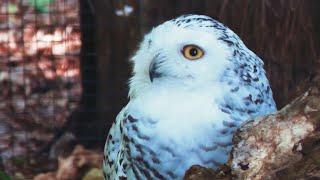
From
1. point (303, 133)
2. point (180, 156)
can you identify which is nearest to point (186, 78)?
point (180, 156)

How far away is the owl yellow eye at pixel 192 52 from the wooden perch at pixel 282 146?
43 centimetres

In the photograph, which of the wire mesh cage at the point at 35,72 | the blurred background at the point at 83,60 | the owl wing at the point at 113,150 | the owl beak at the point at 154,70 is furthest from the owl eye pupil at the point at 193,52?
the wire mesh cage at the point at 35,72

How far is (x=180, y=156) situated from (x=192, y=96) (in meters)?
0.22

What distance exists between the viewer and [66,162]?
4.86m

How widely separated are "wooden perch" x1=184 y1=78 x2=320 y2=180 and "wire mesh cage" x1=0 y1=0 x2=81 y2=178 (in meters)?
3.07

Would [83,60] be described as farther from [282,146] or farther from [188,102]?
[282,146]

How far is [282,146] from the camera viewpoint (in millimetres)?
1917

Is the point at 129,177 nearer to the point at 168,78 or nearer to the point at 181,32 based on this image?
the point at 168,78

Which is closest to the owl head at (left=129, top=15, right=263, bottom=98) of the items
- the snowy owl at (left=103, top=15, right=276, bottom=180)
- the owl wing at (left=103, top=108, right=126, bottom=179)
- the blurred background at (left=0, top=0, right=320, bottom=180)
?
the snowy owl at (left=103, top=15, right=276, bottom=180)

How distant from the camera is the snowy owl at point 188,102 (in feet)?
7.54

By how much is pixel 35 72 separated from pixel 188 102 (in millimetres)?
3222

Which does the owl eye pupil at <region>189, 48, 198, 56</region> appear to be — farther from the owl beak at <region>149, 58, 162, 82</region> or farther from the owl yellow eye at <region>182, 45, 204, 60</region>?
the owl beak at <region>149, 58, 162, 82</region>

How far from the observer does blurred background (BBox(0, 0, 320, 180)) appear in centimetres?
444

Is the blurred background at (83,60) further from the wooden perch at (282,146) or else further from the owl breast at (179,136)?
the wooden perch at (282,146)
